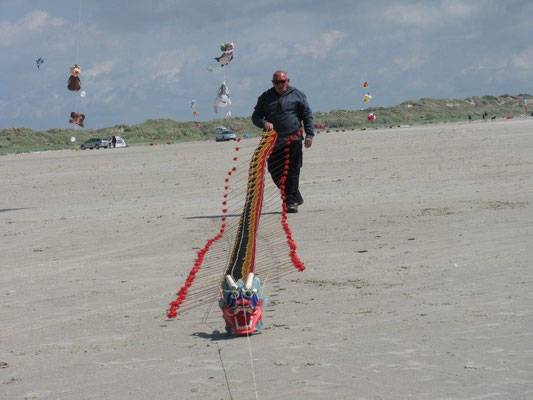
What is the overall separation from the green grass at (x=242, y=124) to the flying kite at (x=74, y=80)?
52.2 meters

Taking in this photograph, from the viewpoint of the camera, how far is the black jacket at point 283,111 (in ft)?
37.4

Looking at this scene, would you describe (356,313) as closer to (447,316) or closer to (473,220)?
(447,316)

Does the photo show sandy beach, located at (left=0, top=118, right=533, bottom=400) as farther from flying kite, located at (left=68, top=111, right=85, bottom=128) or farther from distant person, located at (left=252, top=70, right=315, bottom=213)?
flying kite, located at (left=68, top=111, right=85, bottom=128)

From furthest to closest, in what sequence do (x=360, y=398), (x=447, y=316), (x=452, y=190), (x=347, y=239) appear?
(x=452, y=190), (x=347, y=239), (x=447, y=316), (x=360, y=398)

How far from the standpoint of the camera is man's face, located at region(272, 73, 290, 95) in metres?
11.3

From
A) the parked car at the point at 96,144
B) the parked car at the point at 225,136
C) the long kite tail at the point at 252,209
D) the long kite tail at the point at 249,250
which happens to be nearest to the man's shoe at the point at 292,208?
the long kite tail at the point at 249,250

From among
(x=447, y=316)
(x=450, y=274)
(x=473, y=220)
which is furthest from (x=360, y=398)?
(x=473, y=220)

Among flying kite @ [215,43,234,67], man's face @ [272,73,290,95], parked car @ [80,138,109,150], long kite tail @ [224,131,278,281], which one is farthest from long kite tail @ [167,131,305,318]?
parked car @ [80,138,109,150]

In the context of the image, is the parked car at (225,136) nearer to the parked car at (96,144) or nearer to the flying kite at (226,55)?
the parked car at (96,144)

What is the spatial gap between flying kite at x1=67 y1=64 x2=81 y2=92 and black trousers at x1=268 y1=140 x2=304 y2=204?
865 cm

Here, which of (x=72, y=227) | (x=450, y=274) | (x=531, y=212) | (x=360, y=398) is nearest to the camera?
(x=360, y=398)

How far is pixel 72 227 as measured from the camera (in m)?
11.6

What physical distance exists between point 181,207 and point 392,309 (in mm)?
7886

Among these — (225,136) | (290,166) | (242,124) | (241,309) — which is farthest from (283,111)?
(242,124)
